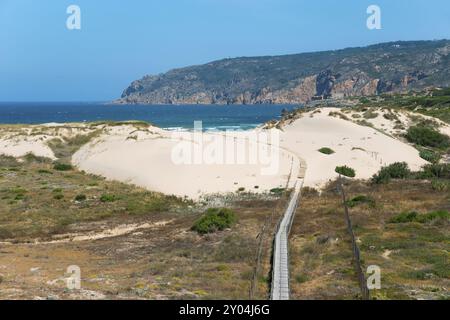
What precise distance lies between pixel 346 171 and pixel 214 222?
25210 millimetres

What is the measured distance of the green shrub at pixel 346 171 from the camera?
53344 millimetres

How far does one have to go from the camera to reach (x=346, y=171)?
2119 inches

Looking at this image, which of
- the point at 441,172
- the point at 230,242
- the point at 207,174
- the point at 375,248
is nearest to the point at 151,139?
the point at 207,174

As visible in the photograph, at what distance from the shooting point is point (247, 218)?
3569cm

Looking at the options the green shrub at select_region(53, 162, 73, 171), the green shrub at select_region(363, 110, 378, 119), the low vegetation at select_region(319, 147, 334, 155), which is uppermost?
the green shrub at select_region(363, 110, 378, 119)

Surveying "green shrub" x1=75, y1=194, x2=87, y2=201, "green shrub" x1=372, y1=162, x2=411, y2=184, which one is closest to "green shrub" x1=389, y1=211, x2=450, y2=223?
"green shrub" x1=372, y1=162, x2=411, y2=184

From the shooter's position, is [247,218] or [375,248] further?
[247,218]

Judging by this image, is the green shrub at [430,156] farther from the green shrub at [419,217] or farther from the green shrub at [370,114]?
the green shrub at [419,217]

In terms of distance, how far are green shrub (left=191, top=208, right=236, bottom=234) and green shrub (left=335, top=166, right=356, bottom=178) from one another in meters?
22.2

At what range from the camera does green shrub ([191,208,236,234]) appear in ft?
105

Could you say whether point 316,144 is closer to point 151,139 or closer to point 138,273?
point 151,139

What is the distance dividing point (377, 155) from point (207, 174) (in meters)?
24.6

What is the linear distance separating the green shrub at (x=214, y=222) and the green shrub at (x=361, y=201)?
9740mm

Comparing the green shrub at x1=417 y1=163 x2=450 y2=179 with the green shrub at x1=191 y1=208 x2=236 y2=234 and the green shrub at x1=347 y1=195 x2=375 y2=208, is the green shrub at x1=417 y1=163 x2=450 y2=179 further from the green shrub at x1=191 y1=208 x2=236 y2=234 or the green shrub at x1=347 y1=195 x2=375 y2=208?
the green shrub at x1=191 y1=208 x2=236 y2=234
